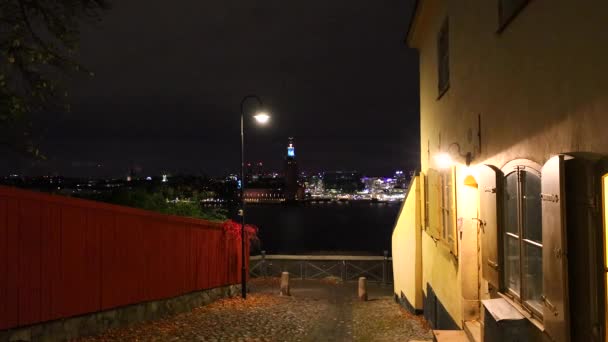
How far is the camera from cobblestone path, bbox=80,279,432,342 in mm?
8906

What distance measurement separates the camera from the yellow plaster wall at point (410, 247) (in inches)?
465

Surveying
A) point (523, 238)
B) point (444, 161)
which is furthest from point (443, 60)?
point (523, 238)

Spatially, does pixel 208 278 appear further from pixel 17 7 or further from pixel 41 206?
pixel 17 7

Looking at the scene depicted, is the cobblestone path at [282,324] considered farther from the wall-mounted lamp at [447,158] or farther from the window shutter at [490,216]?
the window shutter at [490,216]

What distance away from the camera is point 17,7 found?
24.2ft

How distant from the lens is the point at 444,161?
849 centimetres

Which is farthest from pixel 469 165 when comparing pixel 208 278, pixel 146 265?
pixel 208 278

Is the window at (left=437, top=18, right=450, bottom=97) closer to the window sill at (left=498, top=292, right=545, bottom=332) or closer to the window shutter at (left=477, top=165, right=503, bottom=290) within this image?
the window shutter at (left=477, top=165, right=503, bottom=290)

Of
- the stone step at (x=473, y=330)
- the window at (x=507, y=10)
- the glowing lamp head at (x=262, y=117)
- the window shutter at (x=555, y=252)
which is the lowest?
the stone step at (x=473, y=330)

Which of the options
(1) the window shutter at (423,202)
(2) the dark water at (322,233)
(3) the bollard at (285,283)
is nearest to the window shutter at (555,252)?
(1) the window shutter at (423,202)

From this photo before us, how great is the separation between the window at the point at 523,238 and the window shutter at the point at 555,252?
2.01 feet

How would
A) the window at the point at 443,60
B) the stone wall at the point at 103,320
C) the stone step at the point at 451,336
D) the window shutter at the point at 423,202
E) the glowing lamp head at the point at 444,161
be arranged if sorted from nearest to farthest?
1. the stone step at the point at 451,336
2. the stone wall at the point at 103,320
3. the glowing lamp head at the point at 444,161
4. the window at the point at 443,60
5. the window shutter at the point at 423,202

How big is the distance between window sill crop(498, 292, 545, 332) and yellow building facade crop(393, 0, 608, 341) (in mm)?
18

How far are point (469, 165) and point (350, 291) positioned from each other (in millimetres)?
13377
